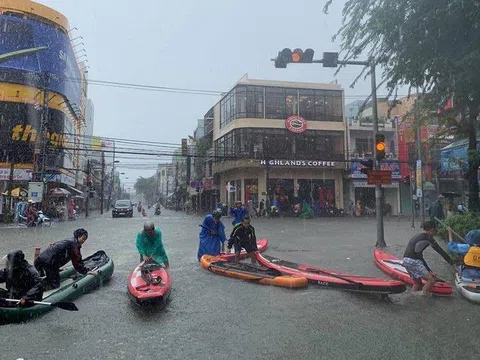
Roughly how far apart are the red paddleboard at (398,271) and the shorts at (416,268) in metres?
0.31

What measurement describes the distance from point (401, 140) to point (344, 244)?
28455 mm

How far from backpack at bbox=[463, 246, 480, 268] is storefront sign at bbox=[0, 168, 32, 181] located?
3361 cm

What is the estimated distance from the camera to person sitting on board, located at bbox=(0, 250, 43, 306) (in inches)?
231

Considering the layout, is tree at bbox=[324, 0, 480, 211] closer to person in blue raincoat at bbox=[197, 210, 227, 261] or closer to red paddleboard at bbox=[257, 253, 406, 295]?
red paddleboard at bbox=[257, 253, 406, 295]

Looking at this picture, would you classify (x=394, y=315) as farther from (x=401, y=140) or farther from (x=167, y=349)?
(x=401, y=140)

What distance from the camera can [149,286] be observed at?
679 cm

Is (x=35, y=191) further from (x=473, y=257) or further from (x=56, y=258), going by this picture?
(x=473, y=257)

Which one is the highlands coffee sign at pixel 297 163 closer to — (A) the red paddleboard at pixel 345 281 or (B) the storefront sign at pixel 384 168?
(B) the storefront sign at pixel 384 168

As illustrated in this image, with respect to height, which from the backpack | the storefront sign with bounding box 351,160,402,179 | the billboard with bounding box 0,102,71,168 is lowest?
the backpack

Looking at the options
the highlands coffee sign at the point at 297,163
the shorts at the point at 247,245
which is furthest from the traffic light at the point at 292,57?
the highlands coffee sign at the point at 297,163

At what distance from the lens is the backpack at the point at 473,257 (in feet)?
23.0

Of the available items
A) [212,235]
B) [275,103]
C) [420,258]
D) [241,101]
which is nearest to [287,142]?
[275,103]

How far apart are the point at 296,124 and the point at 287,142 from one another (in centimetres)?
190

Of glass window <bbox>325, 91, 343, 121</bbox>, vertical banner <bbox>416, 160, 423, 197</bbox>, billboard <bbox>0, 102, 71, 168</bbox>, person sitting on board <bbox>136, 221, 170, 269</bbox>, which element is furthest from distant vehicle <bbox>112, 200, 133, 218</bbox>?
person sitting on board <bbox>136, 221, 170, 269</bbox>
